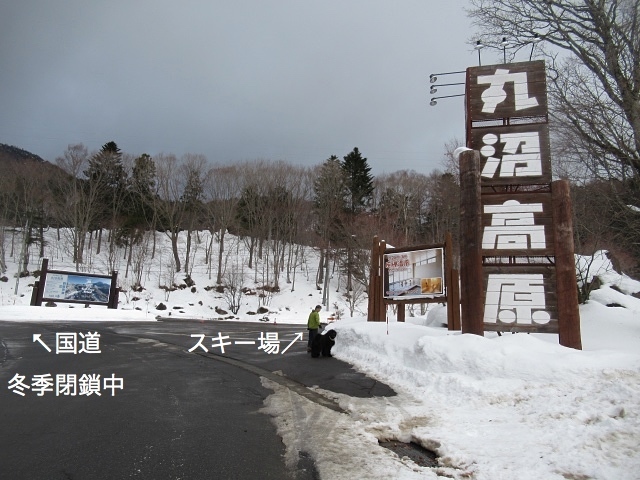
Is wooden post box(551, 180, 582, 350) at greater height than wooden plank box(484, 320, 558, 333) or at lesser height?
greater

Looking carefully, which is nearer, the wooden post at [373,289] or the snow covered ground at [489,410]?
the snow covered ground at [489,410]

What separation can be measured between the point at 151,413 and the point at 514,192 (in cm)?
948

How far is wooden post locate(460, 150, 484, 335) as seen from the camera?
1046 cm

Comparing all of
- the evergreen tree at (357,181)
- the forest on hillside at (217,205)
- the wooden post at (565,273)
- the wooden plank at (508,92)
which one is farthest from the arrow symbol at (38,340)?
the evergreen tree at (357,181)

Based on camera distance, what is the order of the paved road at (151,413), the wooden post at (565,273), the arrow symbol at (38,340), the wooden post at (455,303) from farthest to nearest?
the arrow symbol at (38,340)
the wooden post at (455,303)
the wooden post at (565,273)
the paved road at (151,413)

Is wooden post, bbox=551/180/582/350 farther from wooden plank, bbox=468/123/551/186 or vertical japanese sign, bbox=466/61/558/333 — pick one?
wooden plank, bbox=468/123/551/186

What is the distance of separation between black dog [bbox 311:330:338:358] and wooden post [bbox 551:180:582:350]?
6313mm

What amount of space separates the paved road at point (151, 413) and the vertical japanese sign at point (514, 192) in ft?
13.4

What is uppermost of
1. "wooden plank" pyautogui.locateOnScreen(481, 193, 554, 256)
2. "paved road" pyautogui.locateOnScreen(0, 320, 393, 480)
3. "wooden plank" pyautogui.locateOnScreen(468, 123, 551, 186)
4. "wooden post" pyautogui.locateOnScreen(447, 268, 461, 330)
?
"wooden plank" pyautogui.locateOnScreen(468, 123, 551, 186)

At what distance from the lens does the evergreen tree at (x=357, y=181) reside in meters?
53.1

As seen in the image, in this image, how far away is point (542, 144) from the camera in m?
11.5

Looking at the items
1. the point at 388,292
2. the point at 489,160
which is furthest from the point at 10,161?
the point at 489,160

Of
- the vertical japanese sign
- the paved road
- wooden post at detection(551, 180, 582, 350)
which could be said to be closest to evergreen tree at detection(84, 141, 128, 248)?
the paved road

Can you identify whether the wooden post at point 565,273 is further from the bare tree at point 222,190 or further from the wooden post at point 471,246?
the bare tree at point 222,190
